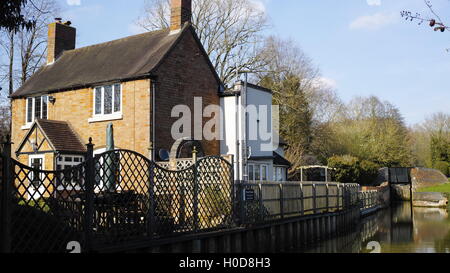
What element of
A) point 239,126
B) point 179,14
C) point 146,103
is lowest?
point 239,126

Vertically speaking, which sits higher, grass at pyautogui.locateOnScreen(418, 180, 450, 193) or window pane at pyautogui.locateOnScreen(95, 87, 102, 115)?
window pane at pyautogui.locateOnScreen(95, 87, 102, 115)

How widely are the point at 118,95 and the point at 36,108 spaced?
633cm

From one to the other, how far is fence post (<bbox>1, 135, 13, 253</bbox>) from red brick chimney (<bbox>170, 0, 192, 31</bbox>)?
59.6 feet

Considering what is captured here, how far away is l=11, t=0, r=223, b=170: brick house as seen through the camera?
2264 cm

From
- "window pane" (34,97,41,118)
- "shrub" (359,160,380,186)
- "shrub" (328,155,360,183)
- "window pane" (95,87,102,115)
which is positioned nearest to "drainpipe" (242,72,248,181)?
"window pane" (95,87,102,115)

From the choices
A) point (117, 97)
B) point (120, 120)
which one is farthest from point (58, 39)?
point (120, 120)

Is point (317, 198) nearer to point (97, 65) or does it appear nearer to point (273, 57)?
point (97, 65)

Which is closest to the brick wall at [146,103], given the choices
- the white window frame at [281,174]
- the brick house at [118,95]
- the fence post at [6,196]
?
the brick house at [118,95]

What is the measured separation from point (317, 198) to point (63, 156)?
12137 mm

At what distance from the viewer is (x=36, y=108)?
2714 cm

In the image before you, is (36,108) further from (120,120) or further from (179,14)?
(179,14)

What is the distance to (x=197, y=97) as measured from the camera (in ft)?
83.1

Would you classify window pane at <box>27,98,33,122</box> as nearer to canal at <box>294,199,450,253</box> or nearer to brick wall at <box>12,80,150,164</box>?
brick wall at <box>12,80,150,164</box>
